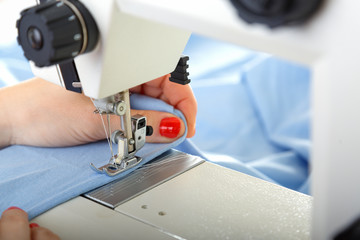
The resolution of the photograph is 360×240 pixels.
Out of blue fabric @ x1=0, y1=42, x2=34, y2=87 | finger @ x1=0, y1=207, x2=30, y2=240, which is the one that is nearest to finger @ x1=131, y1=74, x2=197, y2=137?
finger @ x1=0, y1=207, x2=30, y2=240

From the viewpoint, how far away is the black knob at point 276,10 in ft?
1.54

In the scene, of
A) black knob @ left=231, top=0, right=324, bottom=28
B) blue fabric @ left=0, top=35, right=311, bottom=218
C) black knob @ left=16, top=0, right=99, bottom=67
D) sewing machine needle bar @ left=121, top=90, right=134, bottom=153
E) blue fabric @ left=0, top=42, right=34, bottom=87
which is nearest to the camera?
black knob @ left=231, top=0, right=324, bottom=28

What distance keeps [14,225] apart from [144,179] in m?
0.27

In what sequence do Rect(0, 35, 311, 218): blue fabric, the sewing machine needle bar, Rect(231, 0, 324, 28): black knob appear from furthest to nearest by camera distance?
Rect(0, 35, 311, 218): blue fabric < the sewing machine needle bar < Rect(231, 0, 324, 28): black knob

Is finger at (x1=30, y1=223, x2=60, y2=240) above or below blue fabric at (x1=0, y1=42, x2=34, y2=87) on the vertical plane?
below

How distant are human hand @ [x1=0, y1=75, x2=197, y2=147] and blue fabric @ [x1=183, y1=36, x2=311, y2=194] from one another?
1.92 ft

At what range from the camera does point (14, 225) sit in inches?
30.9

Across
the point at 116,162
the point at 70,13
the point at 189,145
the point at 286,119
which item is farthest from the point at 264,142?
the point at 70,13

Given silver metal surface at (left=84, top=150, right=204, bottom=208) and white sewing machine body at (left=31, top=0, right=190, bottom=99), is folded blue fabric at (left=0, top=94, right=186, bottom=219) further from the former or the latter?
white sewing machine body at (left=31, top=0, right=190, bottom=99)

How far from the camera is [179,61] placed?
0.93m

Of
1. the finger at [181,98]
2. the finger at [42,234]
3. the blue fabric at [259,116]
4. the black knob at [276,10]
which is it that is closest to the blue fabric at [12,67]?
the blue fabric at [259,116]

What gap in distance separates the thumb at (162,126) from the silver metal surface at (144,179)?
34 mm

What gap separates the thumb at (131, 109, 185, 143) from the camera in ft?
3.58

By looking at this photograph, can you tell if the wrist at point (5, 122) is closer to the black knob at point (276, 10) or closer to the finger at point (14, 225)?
the finger at point (14, 225)
